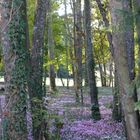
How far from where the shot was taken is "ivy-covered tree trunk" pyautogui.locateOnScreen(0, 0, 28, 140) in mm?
9430

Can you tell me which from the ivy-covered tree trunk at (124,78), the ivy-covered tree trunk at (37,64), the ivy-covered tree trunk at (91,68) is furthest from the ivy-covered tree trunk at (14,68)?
the ivy-covered tree trunk at (91,68)

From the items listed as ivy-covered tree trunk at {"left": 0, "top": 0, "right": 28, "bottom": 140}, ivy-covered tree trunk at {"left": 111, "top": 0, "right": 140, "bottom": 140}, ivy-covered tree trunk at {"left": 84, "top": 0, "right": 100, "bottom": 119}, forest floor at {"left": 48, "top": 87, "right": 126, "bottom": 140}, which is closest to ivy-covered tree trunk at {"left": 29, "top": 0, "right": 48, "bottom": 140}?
forest floor at {"left": 48, "top": 87, "right": 126, "bottom": 140}

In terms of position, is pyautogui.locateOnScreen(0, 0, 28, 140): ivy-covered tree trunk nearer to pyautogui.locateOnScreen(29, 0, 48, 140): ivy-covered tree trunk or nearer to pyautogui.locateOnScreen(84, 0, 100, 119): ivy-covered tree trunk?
pyautogui.locateOnScreen(29, 0, 48, 140): ivy-covered tree trunk

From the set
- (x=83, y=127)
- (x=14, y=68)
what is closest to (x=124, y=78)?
(x=14, y=68)

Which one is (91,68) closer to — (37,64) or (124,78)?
(37,64)

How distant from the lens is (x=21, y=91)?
966 centimetres

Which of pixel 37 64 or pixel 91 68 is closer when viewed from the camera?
pixel 37 64

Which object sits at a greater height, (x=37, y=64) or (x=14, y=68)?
(x=37, y=64)

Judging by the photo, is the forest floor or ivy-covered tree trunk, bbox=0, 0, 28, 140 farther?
the forest floor

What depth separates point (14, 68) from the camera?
952 centimetres

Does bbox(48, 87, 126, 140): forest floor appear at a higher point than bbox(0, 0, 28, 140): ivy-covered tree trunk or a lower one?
lower

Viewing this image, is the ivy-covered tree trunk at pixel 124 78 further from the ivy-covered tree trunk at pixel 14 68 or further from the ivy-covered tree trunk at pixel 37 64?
the ivy-covered tree trunk at pixel 37 64

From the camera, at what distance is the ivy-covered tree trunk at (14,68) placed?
9.43m

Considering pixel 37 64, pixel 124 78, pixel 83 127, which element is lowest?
pixel 83 127
